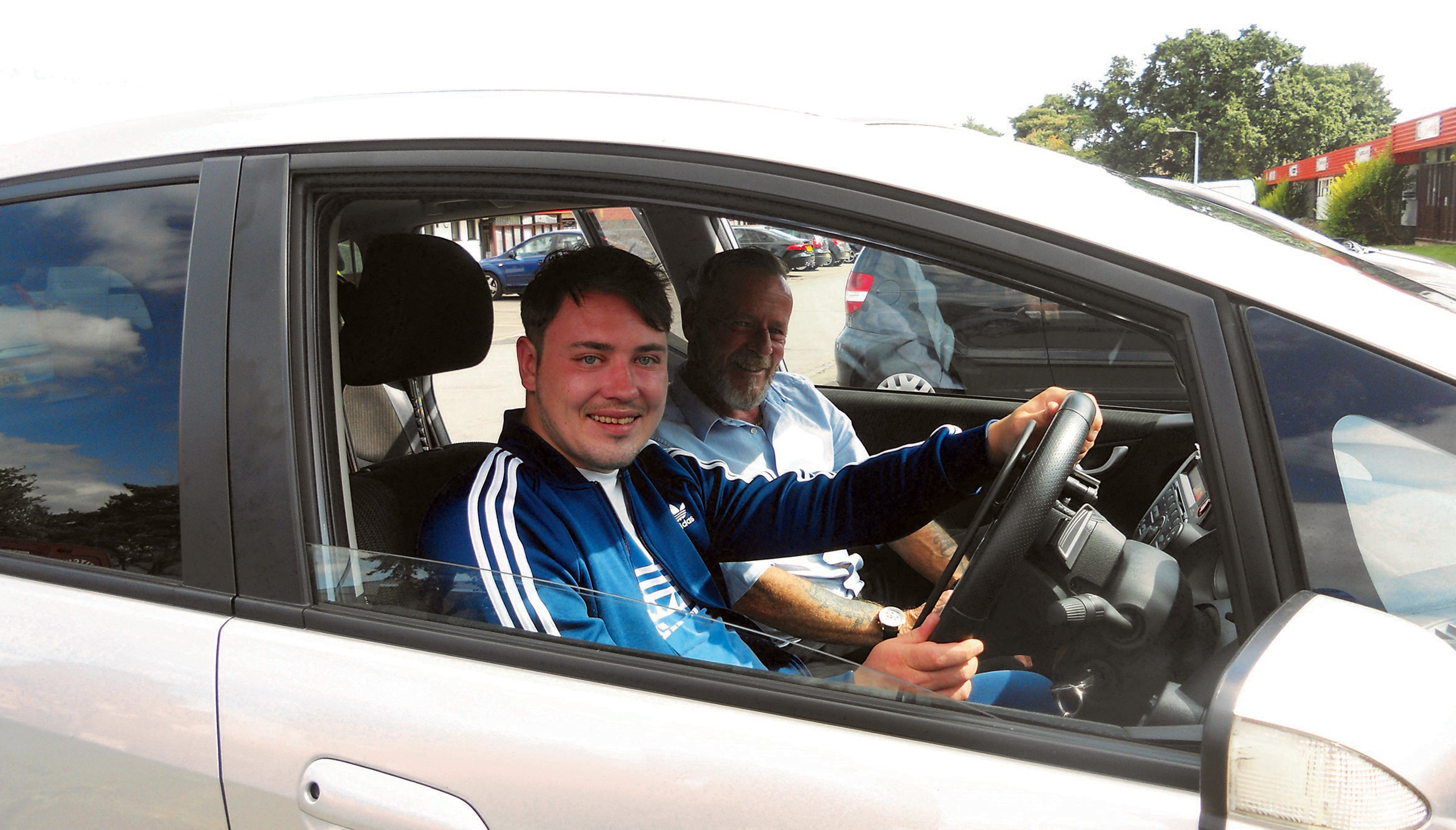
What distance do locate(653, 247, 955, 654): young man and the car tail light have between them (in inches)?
9.8

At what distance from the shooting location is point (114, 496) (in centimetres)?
127

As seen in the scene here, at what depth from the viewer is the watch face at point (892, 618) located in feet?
7.38

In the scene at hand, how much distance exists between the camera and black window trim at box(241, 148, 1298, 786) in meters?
0.94

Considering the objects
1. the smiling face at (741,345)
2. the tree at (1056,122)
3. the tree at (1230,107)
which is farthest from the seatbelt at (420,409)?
the tree at (1056,122)

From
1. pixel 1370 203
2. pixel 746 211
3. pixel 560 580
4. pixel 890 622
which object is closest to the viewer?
pixel 746 211

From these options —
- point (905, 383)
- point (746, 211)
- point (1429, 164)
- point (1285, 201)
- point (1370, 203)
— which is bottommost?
point (905, 383)

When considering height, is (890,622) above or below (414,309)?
below

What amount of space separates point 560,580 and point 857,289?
6.03 ft

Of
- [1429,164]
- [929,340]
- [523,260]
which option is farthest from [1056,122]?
[523,260]

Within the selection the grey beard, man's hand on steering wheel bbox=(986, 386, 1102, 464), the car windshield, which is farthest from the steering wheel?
the grey beard

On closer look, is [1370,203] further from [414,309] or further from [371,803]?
[371,803]

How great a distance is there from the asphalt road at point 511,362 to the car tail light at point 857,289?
0.08 feet

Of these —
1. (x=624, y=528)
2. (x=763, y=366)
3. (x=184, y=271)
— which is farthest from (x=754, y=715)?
(x=763, y=366)

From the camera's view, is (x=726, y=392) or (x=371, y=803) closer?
(x=371, y=803)
